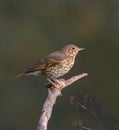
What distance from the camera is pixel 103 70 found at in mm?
19516

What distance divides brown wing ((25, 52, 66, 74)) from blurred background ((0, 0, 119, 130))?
5501mm

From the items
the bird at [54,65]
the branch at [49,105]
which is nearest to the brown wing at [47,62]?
the bird at [54,65]

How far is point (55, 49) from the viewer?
1889 cm

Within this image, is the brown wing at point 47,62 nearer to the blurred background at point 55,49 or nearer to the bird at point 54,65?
the bird at point 54,65

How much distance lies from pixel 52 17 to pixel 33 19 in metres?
0.41

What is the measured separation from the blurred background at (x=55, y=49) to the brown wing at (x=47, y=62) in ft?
18.0

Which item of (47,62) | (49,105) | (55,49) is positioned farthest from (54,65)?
(55,49)

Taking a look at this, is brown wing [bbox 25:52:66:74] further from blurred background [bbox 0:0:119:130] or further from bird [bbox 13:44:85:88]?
blurred background [bbox 0:0:119:130]

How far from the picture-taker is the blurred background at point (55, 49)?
1764 centimetres

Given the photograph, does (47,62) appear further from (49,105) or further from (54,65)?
(49,105)

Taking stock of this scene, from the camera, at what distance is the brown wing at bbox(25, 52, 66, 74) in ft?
32.2

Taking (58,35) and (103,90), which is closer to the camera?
(103,90)

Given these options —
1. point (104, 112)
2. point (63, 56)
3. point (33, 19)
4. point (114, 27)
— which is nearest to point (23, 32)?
point (33, 19)

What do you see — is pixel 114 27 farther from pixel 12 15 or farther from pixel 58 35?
pixel 12 15
